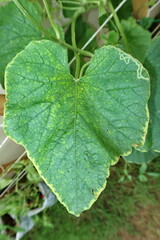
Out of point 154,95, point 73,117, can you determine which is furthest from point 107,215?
point 73,117

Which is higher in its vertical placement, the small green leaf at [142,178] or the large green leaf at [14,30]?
the large green leaf at [14,30]

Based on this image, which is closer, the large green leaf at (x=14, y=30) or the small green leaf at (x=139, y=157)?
the large green leaf at (x=14, y=30)

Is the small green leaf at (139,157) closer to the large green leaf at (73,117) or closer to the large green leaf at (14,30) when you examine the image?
the large green leaf at (73,117)

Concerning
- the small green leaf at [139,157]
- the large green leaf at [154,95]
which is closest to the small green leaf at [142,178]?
the small green leaf at [139,157]

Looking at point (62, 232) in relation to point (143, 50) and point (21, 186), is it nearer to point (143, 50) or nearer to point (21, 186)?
point (21, 186)

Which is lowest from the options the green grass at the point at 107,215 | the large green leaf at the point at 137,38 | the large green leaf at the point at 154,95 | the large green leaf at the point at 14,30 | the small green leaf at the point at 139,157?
the green grass at the point at 107,215

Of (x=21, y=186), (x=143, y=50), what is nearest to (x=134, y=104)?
(x=143, y=50)

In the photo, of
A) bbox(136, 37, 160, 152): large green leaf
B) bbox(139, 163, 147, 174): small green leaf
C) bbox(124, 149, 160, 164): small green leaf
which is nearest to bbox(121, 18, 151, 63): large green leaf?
bbox(136, 37, 160, 152): large green leaf
